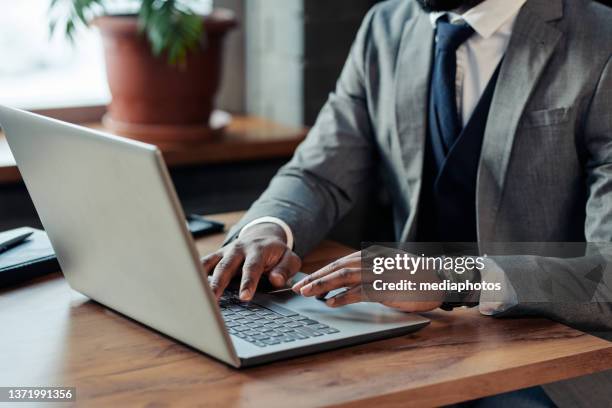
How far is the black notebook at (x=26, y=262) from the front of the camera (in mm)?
1329

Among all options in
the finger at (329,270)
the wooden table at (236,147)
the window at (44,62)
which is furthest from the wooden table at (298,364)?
the window at (44,62)

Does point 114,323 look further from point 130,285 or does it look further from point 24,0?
point 24,0

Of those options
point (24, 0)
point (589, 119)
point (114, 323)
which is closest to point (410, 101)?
point (589, 119)

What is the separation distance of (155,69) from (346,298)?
4.52ft

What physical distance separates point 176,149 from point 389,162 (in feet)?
2.48

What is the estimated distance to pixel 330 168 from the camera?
1.75m

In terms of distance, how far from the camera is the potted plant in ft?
7.69

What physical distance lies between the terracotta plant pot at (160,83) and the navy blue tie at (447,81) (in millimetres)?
872

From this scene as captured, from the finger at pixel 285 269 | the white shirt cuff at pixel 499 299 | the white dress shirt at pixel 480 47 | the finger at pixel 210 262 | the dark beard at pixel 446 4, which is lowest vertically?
the white shirt cuff at pixel 499 299

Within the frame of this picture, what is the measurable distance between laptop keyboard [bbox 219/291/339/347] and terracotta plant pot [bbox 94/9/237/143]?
130 centimetres

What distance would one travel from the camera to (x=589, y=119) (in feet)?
4.94

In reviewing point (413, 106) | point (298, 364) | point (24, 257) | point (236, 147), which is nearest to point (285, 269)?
point (298, 364)

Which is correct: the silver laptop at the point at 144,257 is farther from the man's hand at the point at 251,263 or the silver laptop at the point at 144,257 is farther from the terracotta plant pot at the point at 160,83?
the terracotta plant pot at the point at 160,83

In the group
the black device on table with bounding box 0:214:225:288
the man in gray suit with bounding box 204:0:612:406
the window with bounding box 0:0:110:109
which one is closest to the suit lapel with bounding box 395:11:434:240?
the man in gray suit with bounding box 204:0:612:406
